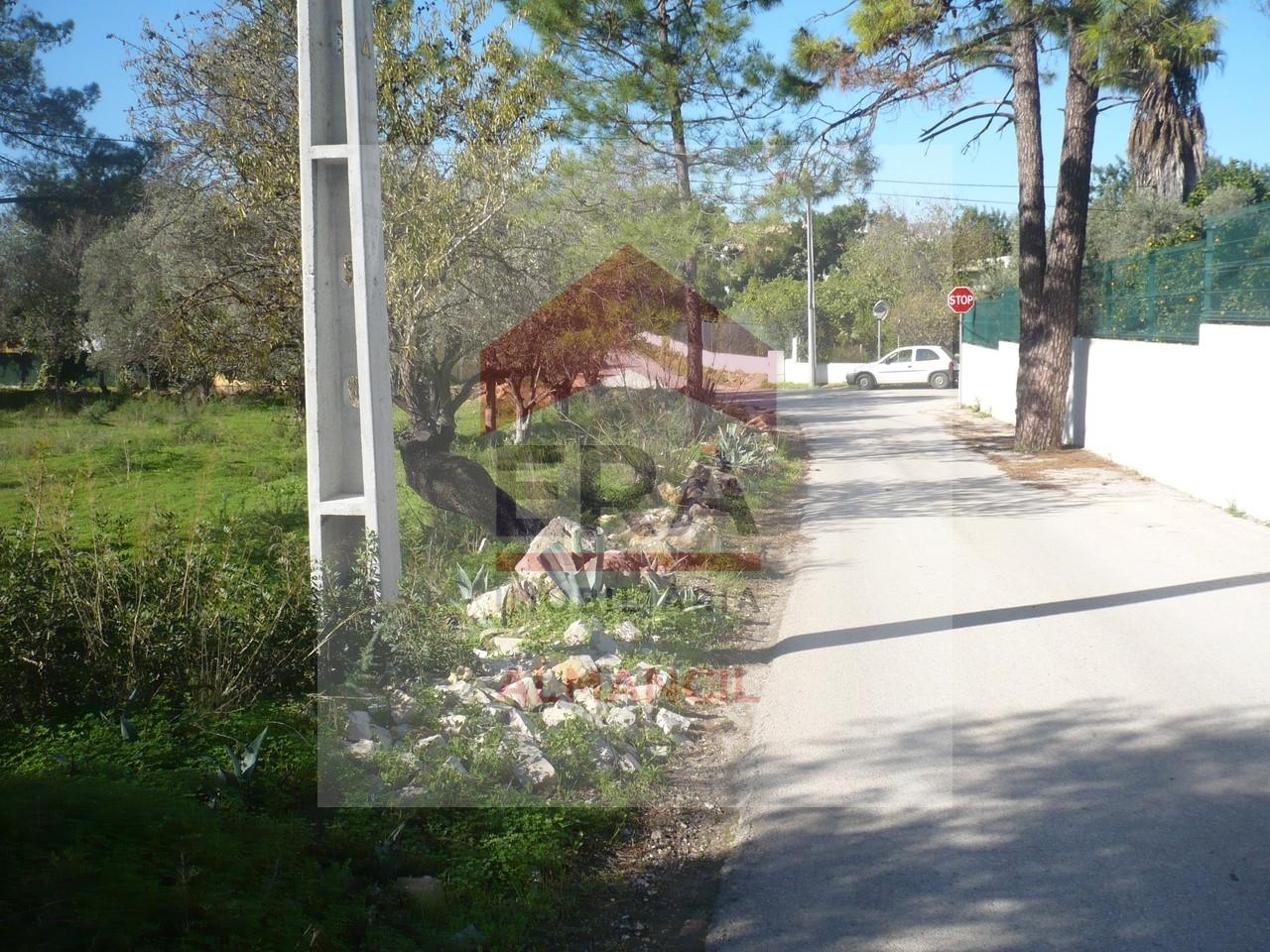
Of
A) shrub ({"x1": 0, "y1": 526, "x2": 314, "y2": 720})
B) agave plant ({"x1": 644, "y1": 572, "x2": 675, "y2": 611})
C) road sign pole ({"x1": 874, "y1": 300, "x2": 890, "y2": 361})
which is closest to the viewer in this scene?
shrub ({"x1": 0, "y1": 526, "x2": 314, "y2": 720})

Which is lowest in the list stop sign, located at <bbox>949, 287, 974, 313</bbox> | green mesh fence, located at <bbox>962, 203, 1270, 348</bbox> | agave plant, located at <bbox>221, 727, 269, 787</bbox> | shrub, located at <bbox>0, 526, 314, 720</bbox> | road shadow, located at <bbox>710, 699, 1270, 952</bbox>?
road shadow, located at <bbox>710, 699, 1270, 952</bbox>

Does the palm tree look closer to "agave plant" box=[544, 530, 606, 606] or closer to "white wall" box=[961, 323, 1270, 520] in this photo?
"white wall" box=[961, 323, 1270, 520]

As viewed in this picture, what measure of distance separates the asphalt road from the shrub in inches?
88.1

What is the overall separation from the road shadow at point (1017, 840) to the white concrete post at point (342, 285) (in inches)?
95.6

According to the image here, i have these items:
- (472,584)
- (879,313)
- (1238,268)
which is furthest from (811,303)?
(472,584)

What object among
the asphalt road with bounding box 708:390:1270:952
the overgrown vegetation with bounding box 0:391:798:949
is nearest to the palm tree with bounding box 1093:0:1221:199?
the asphalt road with bounding box 708:390:1270:952

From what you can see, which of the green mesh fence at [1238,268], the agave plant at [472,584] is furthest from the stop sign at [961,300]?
the agave plant at [472,584]

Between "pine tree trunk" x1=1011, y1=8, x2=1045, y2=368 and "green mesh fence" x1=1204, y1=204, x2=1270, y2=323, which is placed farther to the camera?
"pine tree trunk" x1=1011, y1=8, x2=1045, y2=368

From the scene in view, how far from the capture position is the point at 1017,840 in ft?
14.1

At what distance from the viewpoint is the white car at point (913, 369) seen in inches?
1548

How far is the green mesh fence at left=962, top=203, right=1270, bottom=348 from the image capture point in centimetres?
1130

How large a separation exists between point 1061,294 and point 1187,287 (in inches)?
151

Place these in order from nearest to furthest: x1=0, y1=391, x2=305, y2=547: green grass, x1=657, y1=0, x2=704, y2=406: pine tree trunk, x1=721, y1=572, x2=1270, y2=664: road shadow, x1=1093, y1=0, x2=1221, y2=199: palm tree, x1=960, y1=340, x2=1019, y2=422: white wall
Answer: x1=721, y1=572, x2=1270, y2=664: road shadow, x1=0, y1=391, x2=305, y2=547: green grass, x1=1093, y1=0, x2=1221, y2=199: palm tree, x1=657, y1=0, x2=704, y2=406: pine tree trunk, x1=960, y1=340, x2=1019, y2=422: white wall

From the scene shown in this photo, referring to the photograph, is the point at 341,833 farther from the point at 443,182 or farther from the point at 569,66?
the point at 569,66
